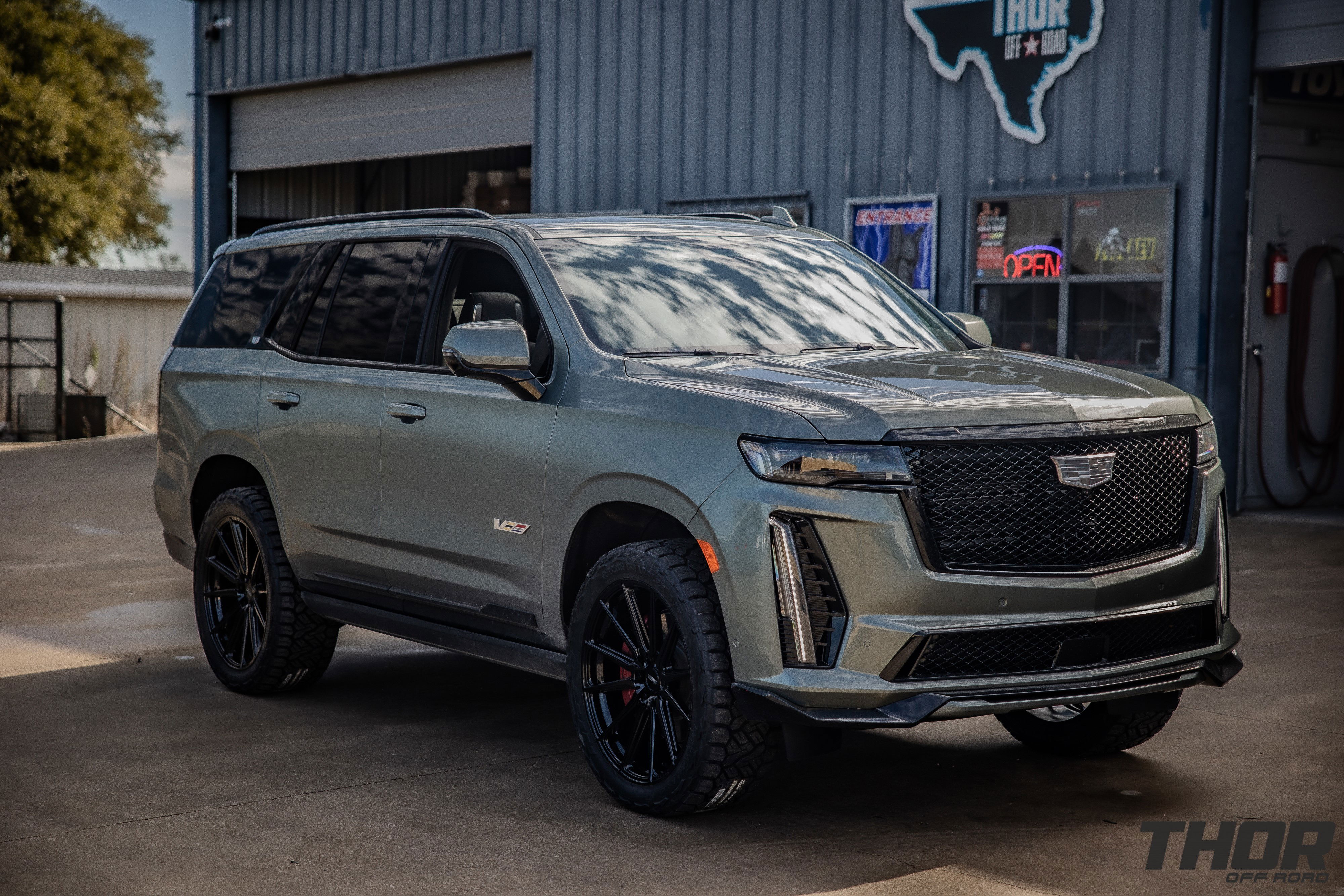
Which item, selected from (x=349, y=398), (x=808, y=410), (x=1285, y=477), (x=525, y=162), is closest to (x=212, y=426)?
(x=349, y=398)

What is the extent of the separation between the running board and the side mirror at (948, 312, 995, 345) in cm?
221

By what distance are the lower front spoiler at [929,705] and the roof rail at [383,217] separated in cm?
242

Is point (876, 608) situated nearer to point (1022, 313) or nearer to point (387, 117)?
point (1022, 313)

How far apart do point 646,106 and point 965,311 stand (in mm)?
4782

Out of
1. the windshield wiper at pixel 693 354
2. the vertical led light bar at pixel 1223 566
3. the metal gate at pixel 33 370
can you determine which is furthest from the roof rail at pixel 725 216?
the metal gate at pixel 33 370

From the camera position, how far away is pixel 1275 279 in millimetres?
13109

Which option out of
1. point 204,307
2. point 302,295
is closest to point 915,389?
point 302,295

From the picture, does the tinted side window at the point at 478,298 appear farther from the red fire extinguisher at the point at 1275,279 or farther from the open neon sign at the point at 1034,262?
the red fire extinguisher at the point at 1275,279

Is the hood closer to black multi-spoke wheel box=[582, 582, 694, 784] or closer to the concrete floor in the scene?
black multi-spoke wheel box=[582, 582, 694, 784]

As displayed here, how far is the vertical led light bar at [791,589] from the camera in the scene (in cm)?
456

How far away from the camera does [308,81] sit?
2188cm

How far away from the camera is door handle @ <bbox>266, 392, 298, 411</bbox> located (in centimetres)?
675

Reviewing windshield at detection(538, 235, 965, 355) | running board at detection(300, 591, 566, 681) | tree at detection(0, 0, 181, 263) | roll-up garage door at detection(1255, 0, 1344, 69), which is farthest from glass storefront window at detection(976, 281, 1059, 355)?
tree at detection(0, 0, 181, 263)

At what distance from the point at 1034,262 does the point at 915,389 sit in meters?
9.64
